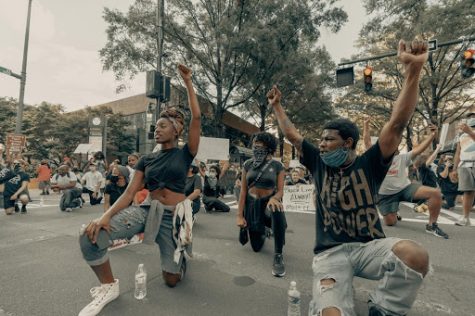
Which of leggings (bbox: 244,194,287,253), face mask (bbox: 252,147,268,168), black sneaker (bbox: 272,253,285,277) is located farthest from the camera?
face mask (bbox: 252,147,268,168)

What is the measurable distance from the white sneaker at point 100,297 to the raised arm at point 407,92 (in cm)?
264

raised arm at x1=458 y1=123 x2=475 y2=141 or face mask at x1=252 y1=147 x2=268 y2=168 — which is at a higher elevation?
raised arm at x1=458 y1=123 x2=475 y2=141

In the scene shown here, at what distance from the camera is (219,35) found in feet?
53.3

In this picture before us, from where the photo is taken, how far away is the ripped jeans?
181 cm

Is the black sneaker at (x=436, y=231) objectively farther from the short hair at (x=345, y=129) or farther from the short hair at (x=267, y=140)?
the short hair at (x=345, y=129)

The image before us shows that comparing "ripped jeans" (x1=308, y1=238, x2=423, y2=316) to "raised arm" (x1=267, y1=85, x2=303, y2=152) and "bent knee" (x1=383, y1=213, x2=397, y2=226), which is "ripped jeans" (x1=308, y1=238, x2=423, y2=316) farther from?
"bent knee" (x1=383, y1=213, x2=397, y2=226)

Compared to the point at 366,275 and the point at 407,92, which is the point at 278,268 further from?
the point at 407,92

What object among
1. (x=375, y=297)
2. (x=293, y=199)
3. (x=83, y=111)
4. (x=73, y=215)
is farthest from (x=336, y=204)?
(x=83, y=111)

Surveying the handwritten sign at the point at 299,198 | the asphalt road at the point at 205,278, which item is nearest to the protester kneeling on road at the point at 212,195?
the asphalt road at the point at 205,278

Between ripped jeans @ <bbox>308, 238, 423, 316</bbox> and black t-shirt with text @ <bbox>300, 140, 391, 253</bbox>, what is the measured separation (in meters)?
0.07

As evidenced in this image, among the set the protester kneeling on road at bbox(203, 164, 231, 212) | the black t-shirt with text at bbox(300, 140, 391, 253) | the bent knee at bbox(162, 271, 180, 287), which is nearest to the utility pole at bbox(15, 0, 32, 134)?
the protester kneeling on road at bbox(203, 164, 231, 212)

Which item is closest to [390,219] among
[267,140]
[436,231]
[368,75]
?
[436,231]

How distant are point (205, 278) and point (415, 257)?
7.28 ft

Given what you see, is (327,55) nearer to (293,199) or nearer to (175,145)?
(293,199)
